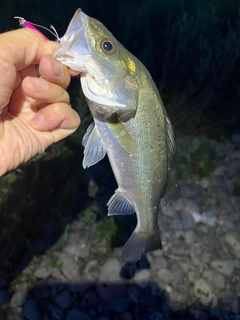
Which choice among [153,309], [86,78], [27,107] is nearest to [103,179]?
[153,309]

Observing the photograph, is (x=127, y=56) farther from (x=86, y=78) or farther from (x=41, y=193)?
(x=41, y=193)

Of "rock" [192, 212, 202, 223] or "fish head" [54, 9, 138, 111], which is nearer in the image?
"fish head" [54, 9, 138, 111]

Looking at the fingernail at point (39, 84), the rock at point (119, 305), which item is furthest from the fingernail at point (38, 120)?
the rock at point (119, 305)

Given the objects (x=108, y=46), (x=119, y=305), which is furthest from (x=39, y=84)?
(x=119, y=305)

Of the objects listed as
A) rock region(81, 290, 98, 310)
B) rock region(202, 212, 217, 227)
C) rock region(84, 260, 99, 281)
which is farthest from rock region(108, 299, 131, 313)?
rock region(202, 212, 217, 227)

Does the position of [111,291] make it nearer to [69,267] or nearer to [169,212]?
[69,267]

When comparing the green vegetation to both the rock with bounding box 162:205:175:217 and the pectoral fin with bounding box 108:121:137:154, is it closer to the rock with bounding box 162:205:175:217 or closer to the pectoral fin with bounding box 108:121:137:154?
the rock with bounding box 162:205:175:217
